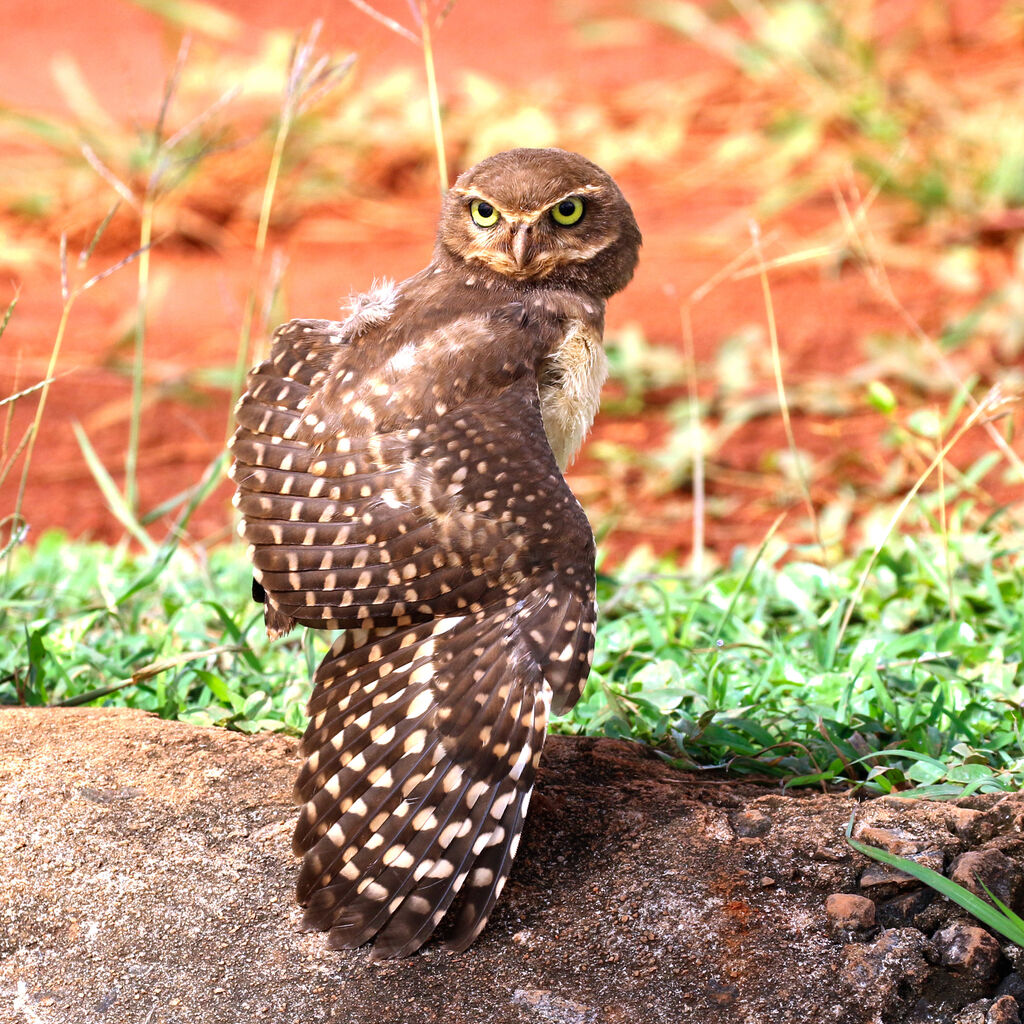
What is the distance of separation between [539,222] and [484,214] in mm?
166

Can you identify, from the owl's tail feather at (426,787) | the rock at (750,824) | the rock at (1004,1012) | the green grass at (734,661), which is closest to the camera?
the rock at (1004,1012)

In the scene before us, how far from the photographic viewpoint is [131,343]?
8.01 metres

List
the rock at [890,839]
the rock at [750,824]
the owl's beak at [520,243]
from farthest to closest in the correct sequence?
the owl's beak at [520,243], the rock at [750,824], the rock at [890,839]

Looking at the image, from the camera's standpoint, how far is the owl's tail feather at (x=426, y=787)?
8.35ft

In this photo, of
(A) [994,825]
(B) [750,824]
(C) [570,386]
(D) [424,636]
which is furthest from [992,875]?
(C) [570,386]

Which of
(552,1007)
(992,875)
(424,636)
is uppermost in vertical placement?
(424,636)

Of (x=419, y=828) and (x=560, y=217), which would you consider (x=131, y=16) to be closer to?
(x=560, y=217)

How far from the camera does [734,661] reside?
3.77 m

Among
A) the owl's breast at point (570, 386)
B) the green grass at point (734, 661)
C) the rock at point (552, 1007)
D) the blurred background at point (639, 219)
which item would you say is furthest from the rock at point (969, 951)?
the blurred background at point (639, 219)

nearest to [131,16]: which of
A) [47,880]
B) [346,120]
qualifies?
[346,120]

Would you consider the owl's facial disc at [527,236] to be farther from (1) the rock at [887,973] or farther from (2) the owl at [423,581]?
(1) the rock at [887,973]

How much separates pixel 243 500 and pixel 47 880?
2.97 feet

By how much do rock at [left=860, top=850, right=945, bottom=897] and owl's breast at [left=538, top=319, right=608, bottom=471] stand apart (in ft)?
4.00

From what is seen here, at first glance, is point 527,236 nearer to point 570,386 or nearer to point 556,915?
point 570,386
